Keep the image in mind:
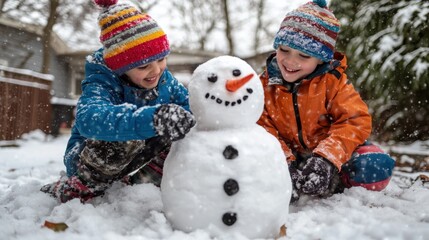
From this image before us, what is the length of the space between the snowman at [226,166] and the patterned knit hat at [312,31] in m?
1.00

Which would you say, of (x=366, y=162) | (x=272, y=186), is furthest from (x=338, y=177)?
(x=272, y=186)

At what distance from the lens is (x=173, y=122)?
1657 mm

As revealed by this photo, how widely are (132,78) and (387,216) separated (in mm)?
1482

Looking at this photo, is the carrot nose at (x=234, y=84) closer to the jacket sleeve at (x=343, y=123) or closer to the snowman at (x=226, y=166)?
the snowman at (x=226, y=166)

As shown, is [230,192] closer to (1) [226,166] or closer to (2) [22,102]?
(1) [226,166]

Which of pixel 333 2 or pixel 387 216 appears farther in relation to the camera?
pixel 333 2

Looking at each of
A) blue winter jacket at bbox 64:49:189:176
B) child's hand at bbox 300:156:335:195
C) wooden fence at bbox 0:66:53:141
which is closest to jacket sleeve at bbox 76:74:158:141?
blue winter jacket at bbox 64:49:189:176

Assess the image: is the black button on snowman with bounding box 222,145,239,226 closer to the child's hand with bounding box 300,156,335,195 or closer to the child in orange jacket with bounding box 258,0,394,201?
the child's hand with bounding box 300,156,335,195

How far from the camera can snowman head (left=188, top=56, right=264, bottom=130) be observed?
5.55ft

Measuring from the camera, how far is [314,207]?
2.14 m

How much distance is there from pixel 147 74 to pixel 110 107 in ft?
1.40

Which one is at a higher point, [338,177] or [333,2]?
[333,2]

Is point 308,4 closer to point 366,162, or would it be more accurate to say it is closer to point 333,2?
point 366,162

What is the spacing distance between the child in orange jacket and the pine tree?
2871 mm
